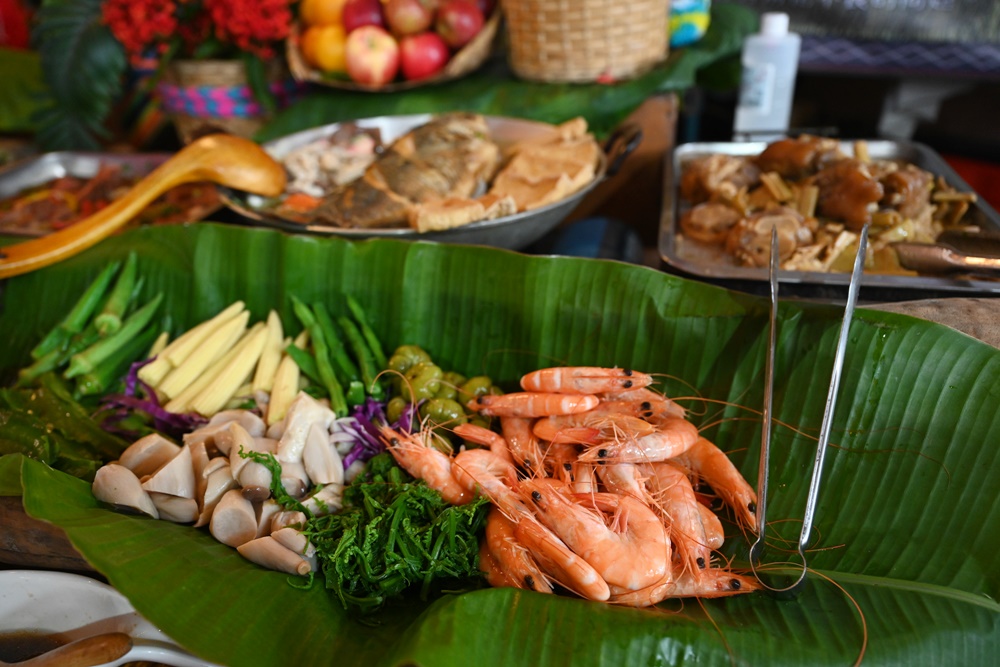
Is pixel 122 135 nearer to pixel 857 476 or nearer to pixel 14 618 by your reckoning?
pixel 14 618

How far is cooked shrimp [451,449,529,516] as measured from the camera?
155cm

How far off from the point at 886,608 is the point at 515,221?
61.1 inches

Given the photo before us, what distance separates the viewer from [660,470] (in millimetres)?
1661

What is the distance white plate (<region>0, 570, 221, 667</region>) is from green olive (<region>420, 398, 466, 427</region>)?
825mm

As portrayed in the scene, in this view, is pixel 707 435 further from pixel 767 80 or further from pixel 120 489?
pixel 767 80

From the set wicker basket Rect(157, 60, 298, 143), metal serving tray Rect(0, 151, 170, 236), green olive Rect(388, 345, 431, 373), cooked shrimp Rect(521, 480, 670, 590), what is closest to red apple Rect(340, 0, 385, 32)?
wicker basket Rect(157, 60, 298, 143)

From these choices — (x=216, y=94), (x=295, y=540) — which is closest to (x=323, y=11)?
(x=216, y=94)

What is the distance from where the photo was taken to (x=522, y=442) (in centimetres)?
178

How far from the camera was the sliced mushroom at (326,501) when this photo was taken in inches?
63.6

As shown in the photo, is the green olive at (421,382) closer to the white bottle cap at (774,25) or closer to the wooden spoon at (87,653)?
the wooden spoon at (87,653)

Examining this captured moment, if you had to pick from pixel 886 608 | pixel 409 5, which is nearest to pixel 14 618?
pixel 886 608

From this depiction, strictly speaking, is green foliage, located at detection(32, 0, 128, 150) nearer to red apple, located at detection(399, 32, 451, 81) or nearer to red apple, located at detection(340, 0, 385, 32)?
red apple, located at detection(340, 0, 385, 32)

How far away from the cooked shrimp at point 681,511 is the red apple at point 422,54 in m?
2.57

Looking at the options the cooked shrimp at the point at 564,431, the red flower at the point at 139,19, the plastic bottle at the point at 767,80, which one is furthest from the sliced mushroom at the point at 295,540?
the red flower at the point at 139,19
